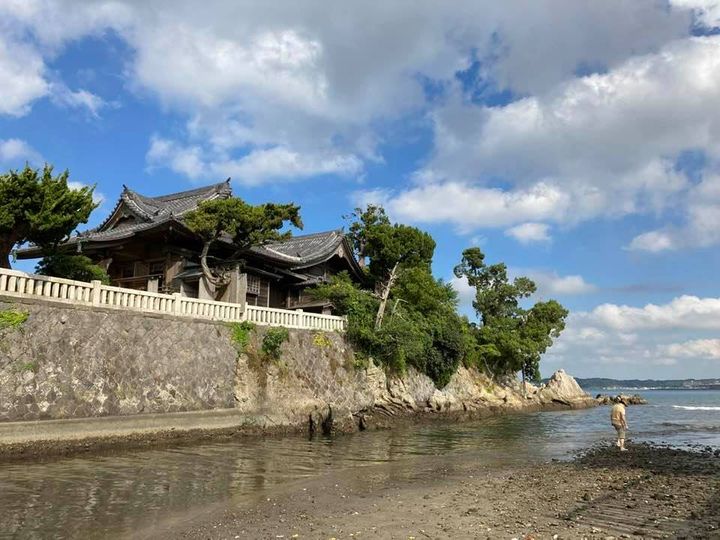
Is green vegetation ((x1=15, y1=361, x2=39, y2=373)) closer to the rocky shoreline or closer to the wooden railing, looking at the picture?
the rocky shoreline

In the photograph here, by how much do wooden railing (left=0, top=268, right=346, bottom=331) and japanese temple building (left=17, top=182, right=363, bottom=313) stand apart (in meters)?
2.86

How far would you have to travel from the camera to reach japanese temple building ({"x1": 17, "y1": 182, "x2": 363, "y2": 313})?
85.8 feet

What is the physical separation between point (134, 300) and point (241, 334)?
4.75 meters

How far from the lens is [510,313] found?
158 ft

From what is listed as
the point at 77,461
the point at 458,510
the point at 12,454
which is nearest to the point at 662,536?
the point at 458,510

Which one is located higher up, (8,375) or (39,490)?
(8,375)

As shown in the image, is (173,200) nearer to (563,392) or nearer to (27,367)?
(27,367)

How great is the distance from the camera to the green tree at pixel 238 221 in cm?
2236

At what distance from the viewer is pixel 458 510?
9.38m

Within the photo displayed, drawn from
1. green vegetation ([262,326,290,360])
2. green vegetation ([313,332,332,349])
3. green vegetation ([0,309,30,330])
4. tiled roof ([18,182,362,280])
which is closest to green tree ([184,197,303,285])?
tiled roof ([18,182,362,280])

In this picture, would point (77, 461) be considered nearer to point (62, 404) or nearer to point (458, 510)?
→ point (62, 404)

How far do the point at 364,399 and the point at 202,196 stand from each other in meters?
14.8

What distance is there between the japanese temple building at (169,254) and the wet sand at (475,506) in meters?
14.8

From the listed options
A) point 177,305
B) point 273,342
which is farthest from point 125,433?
point 273,342
